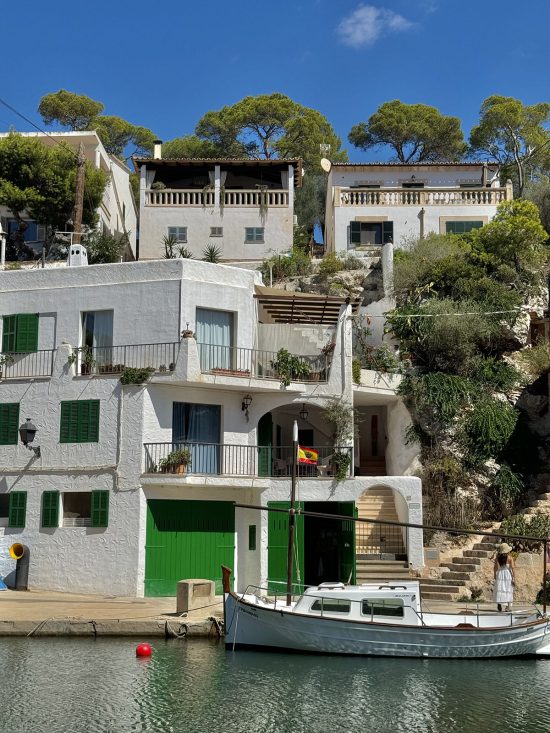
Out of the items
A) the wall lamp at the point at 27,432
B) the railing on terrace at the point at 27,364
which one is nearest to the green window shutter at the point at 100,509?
the wall lamp at the point at 27,432

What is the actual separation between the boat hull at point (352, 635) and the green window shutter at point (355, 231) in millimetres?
24668

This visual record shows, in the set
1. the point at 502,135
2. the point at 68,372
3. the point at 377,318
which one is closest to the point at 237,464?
the point at 68,372

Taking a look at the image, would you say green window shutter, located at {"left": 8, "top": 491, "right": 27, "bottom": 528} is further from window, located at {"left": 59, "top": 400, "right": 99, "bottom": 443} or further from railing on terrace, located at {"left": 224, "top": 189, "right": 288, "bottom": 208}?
railing on terrace, located at {"left": 224, "top": 189, "right": 288, "bottom": 208}

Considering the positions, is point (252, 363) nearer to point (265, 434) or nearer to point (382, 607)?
point (265, 434)

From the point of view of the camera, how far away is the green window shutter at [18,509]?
2764 centimetres

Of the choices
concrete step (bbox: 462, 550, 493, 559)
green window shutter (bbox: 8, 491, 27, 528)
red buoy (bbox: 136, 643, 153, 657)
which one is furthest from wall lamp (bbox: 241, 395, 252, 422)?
red buoy (bbox: 136, 643, 153, 657)

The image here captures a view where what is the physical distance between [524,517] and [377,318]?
37.3 ft

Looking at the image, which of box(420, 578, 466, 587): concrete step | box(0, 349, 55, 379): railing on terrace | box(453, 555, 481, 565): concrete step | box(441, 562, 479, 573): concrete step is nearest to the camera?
box(420, 578, 466, 587): concrete step

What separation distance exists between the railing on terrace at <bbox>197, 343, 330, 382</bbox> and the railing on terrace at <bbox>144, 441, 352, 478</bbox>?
89.4 inches

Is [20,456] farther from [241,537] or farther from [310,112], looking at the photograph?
[310,112]

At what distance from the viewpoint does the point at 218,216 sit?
Answer: 42781 mm

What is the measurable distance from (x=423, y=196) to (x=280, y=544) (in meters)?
20.9

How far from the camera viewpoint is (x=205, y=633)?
21.6 metres

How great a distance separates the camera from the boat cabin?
68.8 feet
